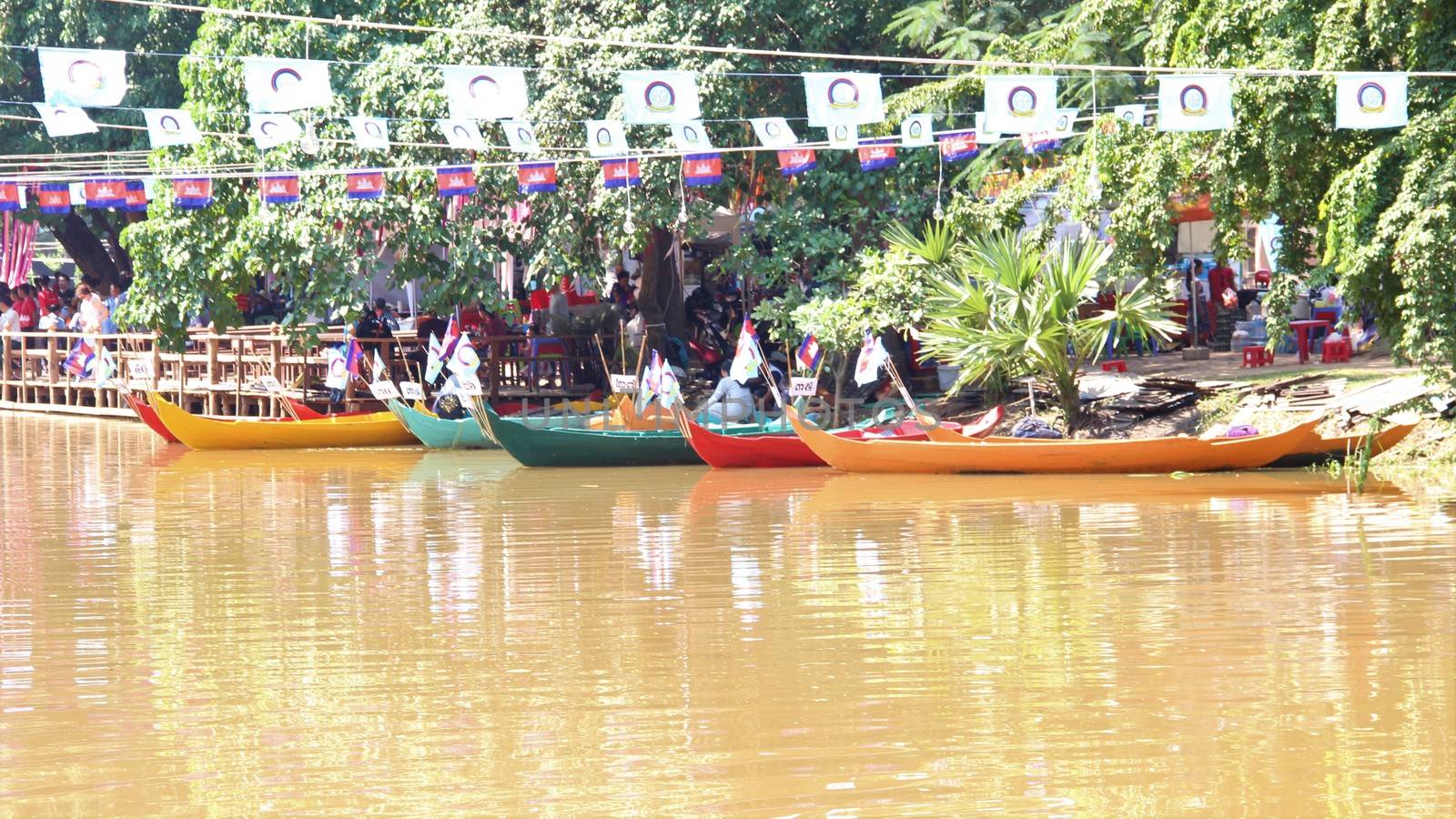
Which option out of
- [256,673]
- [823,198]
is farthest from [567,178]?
[256,673]

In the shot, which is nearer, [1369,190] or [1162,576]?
[1162,576]

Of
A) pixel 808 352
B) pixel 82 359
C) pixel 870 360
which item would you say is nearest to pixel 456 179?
pixel 808 352

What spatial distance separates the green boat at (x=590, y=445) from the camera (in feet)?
57.5

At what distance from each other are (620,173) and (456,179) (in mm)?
1838

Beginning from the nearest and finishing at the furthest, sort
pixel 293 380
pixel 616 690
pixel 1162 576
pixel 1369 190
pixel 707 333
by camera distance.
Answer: pixel 616 690
pixel 1162 576
pixel 1369 190
pixel 293 380
pixel 707 333

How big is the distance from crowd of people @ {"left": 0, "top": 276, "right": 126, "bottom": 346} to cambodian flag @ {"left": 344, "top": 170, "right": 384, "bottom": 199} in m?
5.78

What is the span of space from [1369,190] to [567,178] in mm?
9388

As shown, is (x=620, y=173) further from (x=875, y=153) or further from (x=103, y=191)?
(x=103, y=191)

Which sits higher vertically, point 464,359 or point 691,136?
point 691,136

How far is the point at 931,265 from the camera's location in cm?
1836

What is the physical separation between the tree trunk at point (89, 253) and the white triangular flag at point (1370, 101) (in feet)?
72.1

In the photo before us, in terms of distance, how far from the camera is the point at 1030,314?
17109mm

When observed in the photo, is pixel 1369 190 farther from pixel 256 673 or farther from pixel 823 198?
pixel 256 673

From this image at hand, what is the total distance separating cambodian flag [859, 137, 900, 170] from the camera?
17344mm
